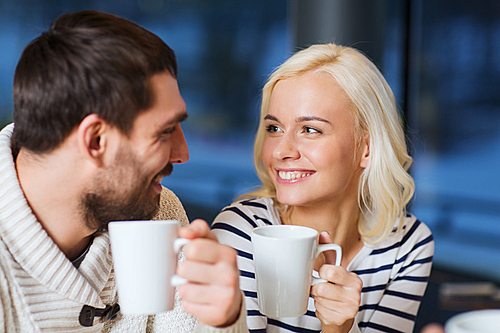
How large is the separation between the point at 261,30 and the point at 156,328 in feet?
19.2

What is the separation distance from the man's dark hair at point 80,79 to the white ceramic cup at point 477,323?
72 centimetres

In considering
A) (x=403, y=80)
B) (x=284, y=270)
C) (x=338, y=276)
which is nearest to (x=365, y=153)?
(x=338, y=276)

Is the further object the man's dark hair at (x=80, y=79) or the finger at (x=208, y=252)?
the man's dark hair at (x=80, y=79)

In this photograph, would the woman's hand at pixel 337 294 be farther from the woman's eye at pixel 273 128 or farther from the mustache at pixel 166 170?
the woman's eye at pixel 273 128

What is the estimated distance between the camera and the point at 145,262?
32.9 inches

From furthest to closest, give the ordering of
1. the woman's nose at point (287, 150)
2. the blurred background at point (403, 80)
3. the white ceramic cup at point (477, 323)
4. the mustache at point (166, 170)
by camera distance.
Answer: the blurred background at point (403, 80) < the woman's nose at point (287, 150) < the mustache at point (166, 170) < the white ceramic cup at point (477, 323)

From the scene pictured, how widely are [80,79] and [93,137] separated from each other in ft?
0.41

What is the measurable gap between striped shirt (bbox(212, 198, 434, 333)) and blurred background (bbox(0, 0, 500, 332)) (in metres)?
0.39

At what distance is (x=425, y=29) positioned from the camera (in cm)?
436

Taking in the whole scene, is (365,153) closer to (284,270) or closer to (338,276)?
(338,276)

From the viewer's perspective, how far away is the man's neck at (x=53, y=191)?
1.01 meters

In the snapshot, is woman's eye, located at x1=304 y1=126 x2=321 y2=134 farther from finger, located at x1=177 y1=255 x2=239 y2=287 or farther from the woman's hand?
finger, located at x1=177 y1=255 x2=239 y2=287

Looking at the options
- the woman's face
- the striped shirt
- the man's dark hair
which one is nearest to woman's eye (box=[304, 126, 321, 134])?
the woman's face

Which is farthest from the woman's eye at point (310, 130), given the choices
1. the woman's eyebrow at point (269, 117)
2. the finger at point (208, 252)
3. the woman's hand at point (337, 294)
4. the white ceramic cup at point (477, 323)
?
the white ceramic cup at point (477, 323)
